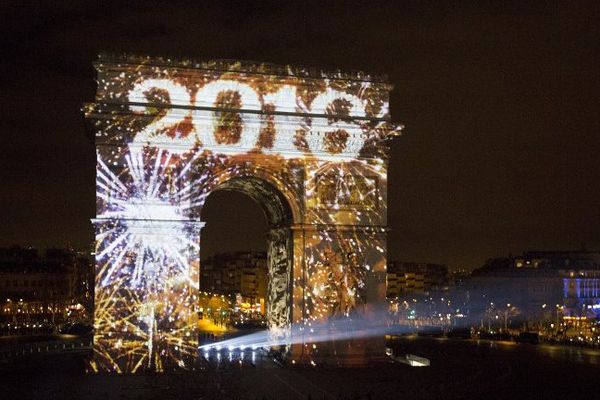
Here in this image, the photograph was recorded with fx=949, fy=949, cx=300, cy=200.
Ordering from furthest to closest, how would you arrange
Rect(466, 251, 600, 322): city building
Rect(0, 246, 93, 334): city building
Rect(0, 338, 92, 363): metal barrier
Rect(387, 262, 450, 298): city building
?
Rect(387, 262, 450, 298): city building → Rect(466, 251, 600, 322): city building → Rect(0, 246, 93, 334): city building → Rect(0, 338, 92, 363): metal barrier

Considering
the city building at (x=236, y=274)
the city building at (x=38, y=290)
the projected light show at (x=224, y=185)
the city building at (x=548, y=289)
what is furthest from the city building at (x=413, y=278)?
the projected light show at (x=224, y=185)

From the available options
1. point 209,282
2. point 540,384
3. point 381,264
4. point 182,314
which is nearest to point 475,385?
point 540,384

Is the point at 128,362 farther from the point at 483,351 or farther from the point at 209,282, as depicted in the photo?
the point at 209,282

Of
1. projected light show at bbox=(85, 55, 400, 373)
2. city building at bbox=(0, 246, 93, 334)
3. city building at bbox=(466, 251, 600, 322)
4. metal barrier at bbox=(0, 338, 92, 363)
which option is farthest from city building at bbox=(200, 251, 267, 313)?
projected light show at bbox=(85, 55, 400, 373)

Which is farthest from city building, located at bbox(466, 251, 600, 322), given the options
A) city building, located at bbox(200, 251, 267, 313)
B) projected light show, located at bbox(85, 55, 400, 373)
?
projected light show, located at bbox(85, 55, 400, 373)

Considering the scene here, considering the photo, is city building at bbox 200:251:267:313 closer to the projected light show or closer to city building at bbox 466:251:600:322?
city building at bbox 466:251:600:322

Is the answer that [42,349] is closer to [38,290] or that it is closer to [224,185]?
[224,185]

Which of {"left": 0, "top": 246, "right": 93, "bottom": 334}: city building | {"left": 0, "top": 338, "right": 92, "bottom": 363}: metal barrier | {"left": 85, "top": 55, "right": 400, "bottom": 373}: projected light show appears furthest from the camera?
{"left": 0, "top": 246, "right": 93, "bottom": 334}: city building

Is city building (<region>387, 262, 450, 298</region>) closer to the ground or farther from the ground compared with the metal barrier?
farther from the ground

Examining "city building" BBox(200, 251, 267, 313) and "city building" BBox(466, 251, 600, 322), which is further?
"city building" BBox(200, 251, 267, 313)

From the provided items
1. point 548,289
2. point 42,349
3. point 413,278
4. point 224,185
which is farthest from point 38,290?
point 413,278
